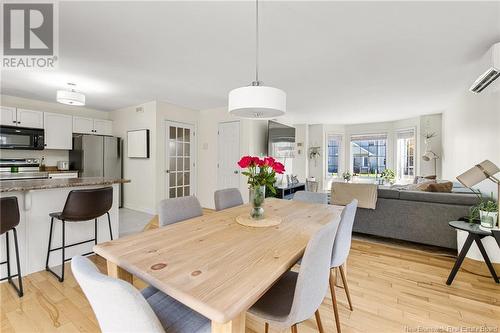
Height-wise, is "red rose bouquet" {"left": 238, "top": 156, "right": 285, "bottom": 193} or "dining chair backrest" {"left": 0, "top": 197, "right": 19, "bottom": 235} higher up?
"red rose bouquet" {"left": 238, "top": 156, "right": 285, "bottom": 193}

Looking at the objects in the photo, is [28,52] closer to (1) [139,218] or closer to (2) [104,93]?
(2) [104,93]

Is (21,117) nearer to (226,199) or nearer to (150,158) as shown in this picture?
(150,158)

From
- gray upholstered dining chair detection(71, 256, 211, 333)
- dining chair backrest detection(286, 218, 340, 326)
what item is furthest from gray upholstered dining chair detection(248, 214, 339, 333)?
gray upholstered dining chair detection(71, 256, 211, 333)

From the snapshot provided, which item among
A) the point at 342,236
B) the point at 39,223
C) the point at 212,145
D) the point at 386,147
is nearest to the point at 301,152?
the point at 386,147

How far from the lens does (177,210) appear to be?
1.77m

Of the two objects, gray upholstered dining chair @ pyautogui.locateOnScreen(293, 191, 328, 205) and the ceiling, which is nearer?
the ceiling

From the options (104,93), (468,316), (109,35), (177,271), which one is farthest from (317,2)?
(104,93)

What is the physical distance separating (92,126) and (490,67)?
642 cm

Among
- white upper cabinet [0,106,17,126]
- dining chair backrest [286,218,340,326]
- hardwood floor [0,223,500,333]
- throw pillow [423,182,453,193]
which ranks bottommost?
hardwood floor [0,223,500,333]

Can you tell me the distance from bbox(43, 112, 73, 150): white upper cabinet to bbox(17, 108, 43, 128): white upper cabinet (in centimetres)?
8

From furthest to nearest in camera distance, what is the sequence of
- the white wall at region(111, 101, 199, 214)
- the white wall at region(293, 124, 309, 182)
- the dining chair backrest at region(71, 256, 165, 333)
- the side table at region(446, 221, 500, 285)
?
the white wall at region(293, 124, 309, 182)
the white wall at region(111, 101, 199, 214)
the side table at region(446, 221, 500, 285)
the dining chair backrest at region(71, 256, 165, 333)

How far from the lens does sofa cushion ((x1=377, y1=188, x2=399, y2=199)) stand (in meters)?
3.04

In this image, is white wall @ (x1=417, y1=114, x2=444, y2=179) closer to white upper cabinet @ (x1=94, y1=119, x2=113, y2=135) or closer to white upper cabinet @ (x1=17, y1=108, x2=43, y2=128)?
white upper cabinet @ (x1=94, y1=119, x2=113, y2=135)

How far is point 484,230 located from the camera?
1990 mm
